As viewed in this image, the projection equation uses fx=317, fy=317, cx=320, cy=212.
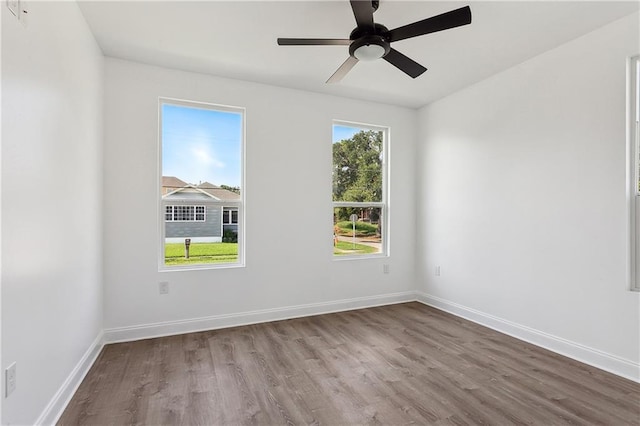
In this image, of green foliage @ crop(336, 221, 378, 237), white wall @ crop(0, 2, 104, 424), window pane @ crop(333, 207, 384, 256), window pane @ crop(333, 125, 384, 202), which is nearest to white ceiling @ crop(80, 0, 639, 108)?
white wall @ crop(0, 2, 104, 424)

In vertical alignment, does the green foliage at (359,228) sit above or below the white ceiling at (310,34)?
below

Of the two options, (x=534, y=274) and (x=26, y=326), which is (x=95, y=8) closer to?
(x=26, y=326)

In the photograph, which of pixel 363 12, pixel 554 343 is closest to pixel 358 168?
pixel 363 12

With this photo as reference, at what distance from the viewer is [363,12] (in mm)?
1953

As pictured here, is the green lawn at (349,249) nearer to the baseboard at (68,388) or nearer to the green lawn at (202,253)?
the green lawn at (202,253)

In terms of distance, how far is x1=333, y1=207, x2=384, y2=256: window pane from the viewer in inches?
167

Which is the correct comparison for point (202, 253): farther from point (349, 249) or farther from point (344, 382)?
point (344, 382)

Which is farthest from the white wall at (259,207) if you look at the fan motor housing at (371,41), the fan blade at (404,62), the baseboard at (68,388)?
the fan motor housing at (371,41)

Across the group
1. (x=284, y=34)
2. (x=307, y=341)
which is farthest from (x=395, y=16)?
(x=307, y=341)

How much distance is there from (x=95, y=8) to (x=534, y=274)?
4.40 metres

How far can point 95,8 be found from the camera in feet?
7.75

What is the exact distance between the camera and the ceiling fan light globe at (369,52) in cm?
224

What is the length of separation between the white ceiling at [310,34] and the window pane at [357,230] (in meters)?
1.70

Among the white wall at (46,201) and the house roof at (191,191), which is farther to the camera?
the house roof at (191,191)
